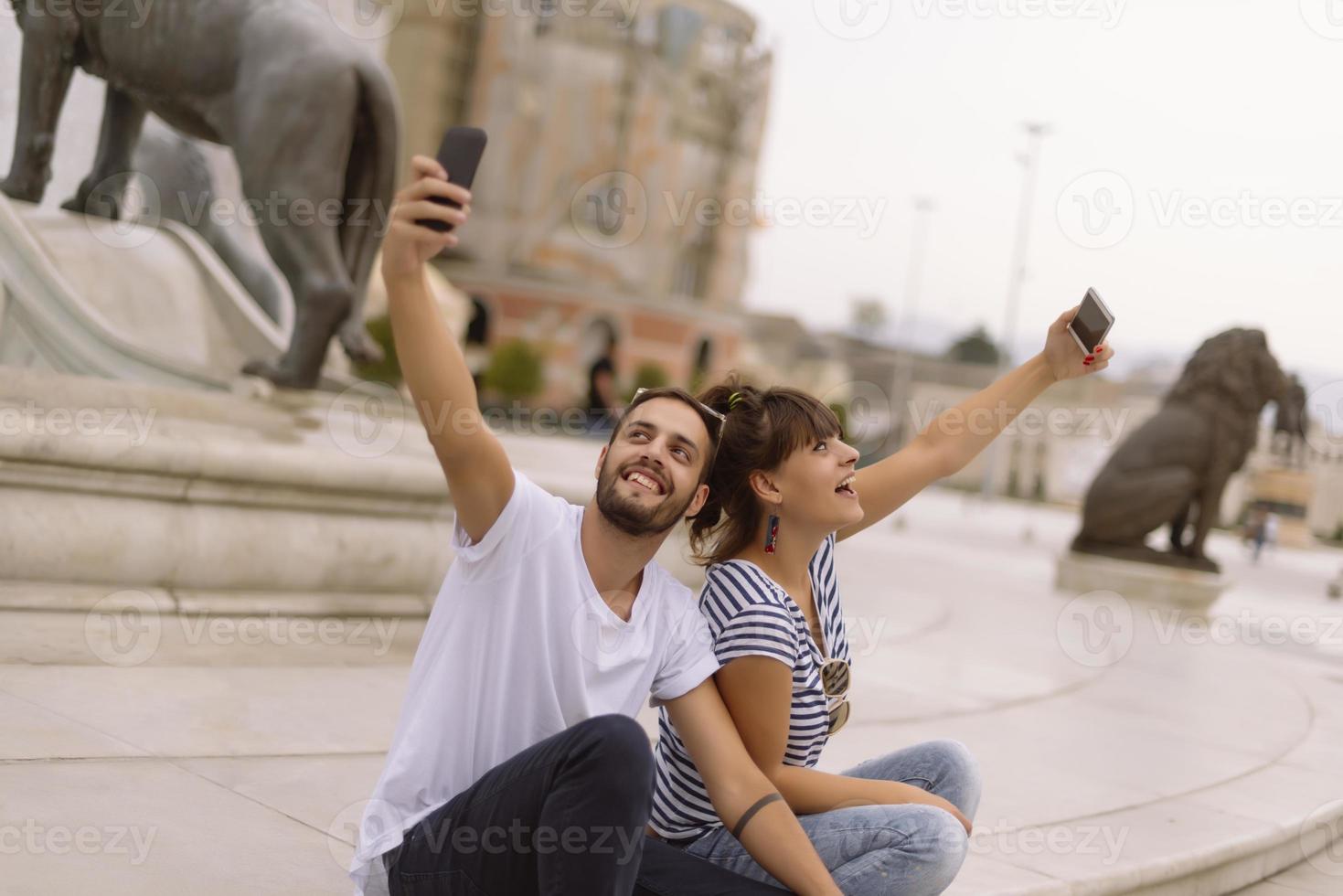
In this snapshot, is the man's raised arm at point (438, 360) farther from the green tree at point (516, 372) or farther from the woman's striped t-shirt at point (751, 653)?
the green tree at point (516, 372)

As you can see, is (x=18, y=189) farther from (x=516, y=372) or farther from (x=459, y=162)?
(x=516, y=372)

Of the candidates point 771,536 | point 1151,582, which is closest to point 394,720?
point 771,536

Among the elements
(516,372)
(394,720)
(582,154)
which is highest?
(582,154)

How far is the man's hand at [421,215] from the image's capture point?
179 centimetres

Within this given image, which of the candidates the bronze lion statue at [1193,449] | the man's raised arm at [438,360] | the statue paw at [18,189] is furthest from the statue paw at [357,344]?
the bronze lion statue at [1193,449]

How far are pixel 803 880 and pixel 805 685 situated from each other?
0.39 meters

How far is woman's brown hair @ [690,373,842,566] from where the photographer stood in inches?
102

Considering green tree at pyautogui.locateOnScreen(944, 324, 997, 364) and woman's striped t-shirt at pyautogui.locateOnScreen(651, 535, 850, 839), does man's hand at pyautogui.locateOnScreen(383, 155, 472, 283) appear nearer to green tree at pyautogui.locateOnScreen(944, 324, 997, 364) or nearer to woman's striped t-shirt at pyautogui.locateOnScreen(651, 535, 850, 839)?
woman's striped t-shirt at pyautogui.locateOnScreen(651, 535, 850, 839)

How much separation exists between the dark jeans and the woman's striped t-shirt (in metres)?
0.38

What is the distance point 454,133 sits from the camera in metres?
1.83

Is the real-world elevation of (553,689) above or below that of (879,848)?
above

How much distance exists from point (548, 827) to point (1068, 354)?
157 cm

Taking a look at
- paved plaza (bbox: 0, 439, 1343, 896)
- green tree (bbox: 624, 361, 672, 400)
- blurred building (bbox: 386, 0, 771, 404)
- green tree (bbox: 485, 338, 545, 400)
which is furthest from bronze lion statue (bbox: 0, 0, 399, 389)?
blurred building (bbox: 386, 0, 771, 404)

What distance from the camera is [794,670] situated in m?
2.54
